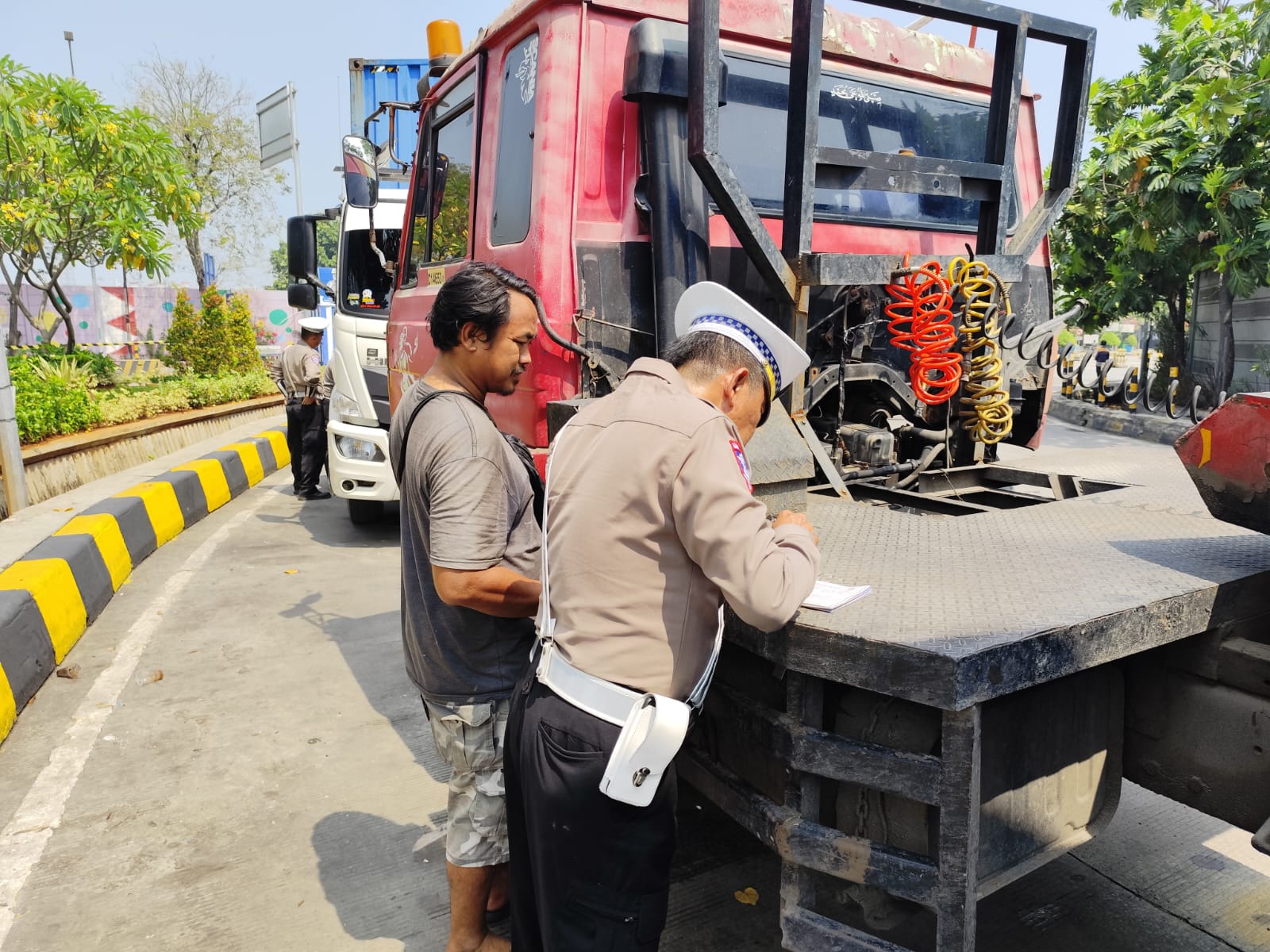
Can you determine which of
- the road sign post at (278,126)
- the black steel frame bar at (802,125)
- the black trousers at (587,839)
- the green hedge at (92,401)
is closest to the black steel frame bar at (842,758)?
the black trousers at (587,839)

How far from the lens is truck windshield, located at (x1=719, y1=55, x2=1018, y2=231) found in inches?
121

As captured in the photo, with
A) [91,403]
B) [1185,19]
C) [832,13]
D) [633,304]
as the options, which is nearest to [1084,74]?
[832,13]

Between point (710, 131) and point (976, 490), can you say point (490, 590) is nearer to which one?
point (710, 131)

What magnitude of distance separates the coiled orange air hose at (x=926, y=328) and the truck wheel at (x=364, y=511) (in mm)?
5157

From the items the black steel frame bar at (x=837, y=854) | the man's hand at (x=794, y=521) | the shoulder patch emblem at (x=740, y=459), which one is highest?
the shoulder patch emblem at (x=740, y=459)

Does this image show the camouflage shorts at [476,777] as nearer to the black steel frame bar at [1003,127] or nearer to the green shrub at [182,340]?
the black steel frame bar at [1003,127]

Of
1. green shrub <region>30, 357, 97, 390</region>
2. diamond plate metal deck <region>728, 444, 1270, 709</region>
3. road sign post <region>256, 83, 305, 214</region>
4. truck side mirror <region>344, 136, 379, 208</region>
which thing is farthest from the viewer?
road sign post <region>256, 83, 305, 214</region>

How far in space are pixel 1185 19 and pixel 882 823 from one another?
13885mm

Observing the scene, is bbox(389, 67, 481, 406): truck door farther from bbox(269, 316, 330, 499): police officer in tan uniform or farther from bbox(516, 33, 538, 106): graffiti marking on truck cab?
bbox(269, 316, 330, 499): police officer in tan uniform

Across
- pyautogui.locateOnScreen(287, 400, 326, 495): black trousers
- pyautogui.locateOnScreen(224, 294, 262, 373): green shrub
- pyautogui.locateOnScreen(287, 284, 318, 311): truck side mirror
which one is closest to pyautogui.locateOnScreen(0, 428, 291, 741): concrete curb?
pyautogui.locateOnScreen(287, 400, 326, 495): black trousers

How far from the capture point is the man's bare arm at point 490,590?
1958mm

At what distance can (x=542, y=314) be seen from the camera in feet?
8.96

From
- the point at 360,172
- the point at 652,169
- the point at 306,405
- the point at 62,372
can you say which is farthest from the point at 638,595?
the point at 62,372

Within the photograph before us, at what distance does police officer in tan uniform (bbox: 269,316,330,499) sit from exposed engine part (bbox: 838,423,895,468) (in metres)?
6.35
